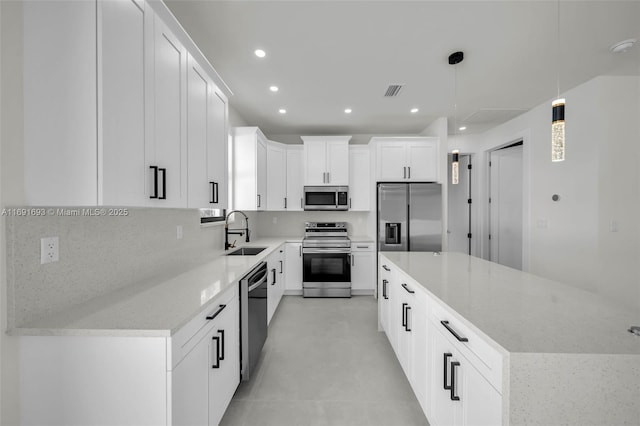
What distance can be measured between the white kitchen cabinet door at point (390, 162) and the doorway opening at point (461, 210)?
1.46 metres

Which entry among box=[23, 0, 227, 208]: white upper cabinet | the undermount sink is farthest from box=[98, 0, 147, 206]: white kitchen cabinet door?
the undermount sink

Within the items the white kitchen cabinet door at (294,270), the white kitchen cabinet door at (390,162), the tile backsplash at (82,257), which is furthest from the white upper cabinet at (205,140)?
the white kitchen cabinet door at (390,162)

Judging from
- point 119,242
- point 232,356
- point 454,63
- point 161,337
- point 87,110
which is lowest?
point 232,356

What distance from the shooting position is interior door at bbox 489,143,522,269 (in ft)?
13.8

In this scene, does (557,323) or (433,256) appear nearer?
(557,323)

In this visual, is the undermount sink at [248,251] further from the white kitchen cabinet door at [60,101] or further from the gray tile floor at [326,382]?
the white kitchen cabinet door at [60,101]

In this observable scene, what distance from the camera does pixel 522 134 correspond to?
12.4 feet

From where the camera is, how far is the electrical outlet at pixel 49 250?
41.8 inches

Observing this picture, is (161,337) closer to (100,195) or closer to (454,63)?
(100,195)

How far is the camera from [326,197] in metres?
4.26

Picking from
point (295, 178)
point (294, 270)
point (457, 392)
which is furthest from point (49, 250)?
point (295, 178)

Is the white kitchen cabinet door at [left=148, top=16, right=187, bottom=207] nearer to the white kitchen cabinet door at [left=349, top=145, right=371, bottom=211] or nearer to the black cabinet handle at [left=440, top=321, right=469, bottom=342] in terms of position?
the black cabinet handle at [left=440, top=321, right=469, bottom=342]

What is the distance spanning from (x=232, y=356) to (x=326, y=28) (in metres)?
2.50

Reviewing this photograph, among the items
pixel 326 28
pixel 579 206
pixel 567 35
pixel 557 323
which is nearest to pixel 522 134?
pixel 579 206
